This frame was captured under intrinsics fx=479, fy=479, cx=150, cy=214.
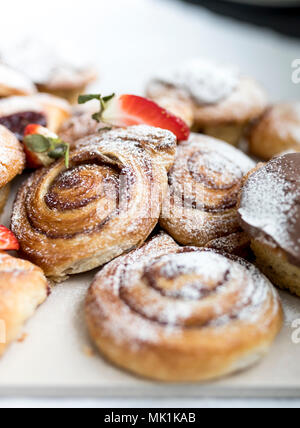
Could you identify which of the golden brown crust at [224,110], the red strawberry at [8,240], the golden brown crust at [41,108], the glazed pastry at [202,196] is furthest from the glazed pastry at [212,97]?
the red strawberry at [8,240]

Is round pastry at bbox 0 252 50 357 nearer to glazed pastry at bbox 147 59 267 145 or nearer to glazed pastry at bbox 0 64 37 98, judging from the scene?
glazed pastry at bbox 0 64 37 98

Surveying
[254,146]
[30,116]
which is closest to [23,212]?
[30,116]

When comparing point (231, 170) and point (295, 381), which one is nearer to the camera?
point (295, 381)

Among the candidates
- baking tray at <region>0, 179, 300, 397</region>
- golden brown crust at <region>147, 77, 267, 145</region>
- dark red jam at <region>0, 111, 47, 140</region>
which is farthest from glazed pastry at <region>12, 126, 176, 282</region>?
golden brown crust at <region>147, 77, 267, 145</region>

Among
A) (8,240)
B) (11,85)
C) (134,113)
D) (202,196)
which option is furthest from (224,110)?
(8,240)

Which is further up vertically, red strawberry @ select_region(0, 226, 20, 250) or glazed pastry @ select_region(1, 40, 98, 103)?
glazed pastry @ select_region(1, 40, 98, 103)

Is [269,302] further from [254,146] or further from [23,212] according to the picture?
[254,146]

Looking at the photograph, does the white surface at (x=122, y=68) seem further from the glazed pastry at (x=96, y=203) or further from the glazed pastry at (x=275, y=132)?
the glazed pastry at (x=275, y=132)
